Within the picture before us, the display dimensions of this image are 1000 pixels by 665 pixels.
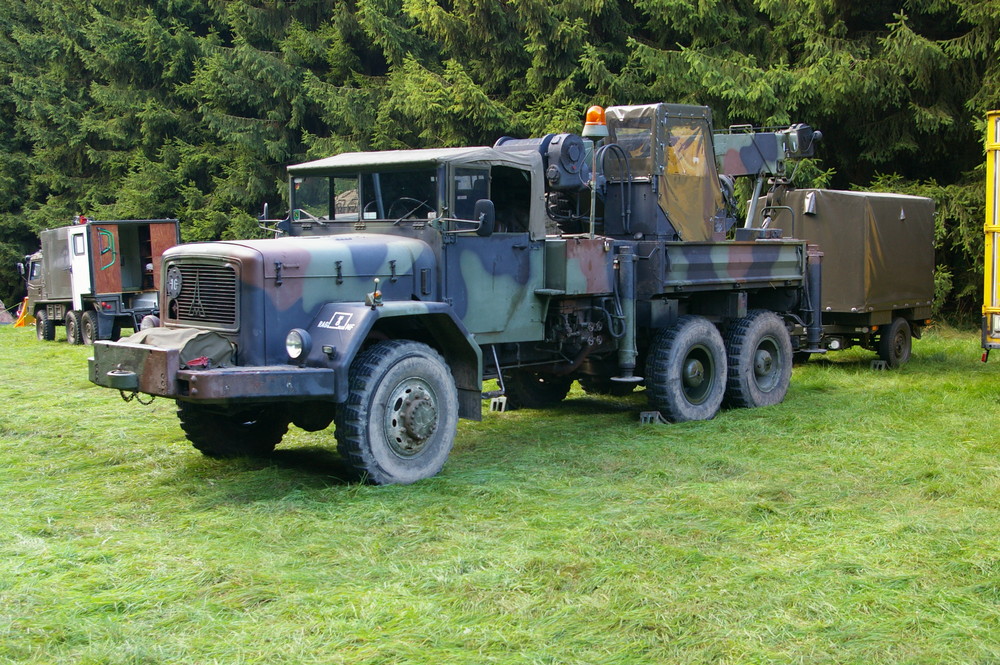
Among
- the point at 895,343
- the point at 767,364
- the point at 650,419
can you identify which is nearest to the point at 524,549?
the point at 650,419

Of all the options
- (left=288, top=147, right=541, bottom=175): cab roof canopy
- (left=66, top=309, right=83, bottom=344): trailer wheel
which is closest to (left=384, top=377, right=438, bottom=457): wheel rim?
(left=288, top=147, right=541, bottom=175): cab roof canopy

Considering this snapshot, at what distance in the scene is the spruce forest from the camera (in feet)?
60.7

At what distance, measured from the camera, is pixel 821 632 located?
4453 mm

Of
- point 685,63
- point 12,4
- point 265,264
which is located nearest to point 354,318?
point 265,264

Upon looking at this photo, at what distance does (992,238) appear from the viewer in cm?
1037

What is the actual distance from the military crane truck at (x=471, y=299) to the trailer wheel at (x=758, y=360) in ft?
0.08

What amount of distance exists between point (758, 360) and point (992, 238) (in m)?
2.62

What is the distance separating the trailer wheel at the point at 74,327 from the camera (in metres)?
19.6

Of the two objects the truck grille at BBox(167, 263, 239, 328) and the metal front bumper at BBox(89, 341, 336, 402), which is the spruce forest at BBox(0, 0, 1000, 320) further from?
the metal front bumper at BBox(89, 341, 336, 402)

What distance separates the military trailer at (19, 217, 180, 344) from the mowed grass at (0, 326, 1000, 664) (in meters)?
10.2

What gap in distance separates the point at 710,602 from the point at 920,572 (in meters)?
1.21

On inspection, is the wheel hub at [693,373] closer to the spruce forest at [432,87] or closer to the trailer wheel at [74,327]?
the spruce forest at [432,87]

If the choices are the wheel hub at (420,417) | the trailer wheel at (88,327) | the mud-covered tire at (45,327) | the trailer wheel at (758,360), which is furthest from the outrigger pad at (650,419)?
the mud-covered tire at (45,327)

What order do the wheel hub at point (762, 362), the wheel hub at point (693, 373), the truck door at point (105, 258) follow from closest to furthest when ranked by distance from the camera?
the wheel hub at point (693, 373), the wheel hub at point (762, 362), the truck door at point (105, 258)
